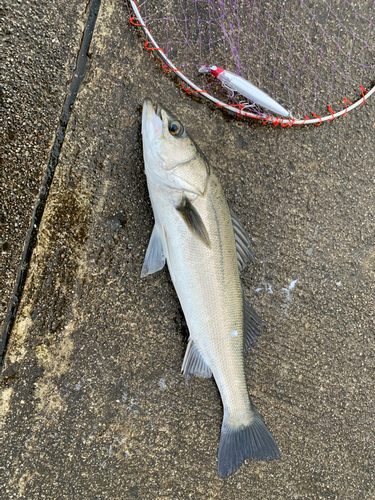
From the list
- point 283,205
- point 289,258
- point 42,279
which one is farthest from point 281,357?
point 42,279

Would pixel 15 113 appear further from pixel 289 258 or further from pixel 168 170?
pixel 289 258

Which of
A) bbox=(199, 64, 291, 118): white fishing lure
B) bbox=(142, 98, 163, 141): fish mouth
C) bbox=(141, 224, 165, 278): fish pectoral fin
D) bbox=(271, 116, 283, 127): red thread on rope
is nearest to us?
bbox=(142, 98, 163, 141): fish mouth

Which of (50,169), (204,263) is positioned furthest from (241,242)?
(50,169)

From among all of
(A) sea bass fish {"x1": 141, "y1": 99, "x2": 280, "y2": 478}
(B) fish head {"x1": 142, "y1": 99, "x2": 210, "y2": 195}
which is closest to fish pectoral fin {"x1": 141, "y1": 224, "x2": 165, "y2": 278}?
(A) sea bass fish {"x1": 141, "y1": 99, "x2": 280, "y2": 478}

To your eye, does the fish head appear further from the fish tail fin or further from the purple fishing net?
the fish tail fin

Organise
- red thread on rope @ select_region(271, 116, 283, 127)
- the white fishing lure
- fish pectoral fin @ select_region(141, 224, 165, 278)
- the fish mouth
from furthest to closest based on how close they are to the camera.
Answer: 1. red thread on rope @ select_region(271, 116, 283, 127)
2. the white fishing lure
3. fish pectoral fin @ select_region(141, 224, 165, 278)
4. the fish mouth

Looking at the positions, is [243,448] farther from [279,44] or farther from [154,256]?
[279,44]

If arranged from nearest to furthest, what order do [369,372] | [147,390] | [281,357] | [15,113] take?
[15,113] → [147,390] → [281,357] → [369,372]
